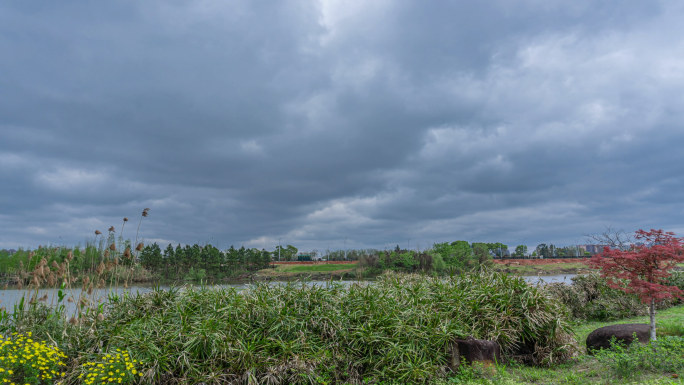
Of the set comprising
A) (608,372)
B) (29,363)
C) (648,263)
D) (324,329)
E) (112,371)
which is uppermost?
(648,263)

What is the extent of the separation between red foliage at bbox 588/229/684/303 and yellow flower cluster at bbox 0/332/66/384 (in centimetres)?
948

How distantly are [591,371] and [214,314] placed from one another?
19.2 ft

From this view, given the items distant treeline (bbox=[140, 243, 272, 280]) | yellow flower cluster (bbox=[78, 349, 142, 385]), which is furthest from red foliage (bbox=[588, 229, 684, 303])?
distant treeline (bbox=[140, 243, 272, 280])

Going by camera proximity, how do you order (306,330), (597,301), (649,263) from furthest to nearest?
(597,301), (649,263), (306,330)

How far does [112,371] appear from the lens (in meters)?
5.01

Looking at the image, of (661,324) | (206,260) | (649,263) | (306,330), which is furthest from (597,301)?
(206,260)

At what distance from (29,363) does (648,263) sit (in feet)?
33.6

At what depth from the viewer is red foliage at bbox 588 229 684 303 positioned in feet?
23.5

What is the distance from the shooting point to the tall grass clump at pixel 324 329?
17.6ft

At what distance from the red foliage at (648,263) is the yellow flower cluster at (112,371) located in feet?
27.6

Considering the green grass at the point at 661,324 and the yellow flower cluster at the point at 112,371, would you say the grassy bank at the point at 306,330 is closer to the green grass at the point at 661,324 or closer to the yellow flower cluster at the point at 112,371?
the yellow flower cluster at the point at 112,371

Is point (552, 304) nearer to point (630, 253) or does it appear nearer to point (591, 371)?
point (591, 371)

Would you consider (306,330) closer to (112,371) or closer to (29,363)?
(112,371)

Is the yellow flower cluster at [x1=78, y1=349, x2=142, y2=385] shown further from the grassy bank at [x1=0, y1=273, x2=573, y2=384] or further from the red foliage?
the red foliage
